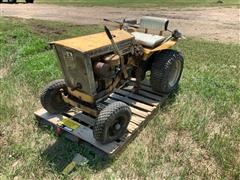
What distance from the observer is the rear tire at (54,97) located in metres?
4.55

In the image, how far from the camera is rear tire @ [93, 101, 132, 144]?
383 cm

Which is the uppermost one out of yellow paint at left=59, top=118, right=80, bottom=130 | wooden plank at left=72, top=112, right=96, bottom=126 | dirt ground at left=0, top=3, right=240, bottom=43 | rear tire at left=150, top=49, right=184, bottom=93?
rear tire at left=150, top=49, right=184, bottom=93

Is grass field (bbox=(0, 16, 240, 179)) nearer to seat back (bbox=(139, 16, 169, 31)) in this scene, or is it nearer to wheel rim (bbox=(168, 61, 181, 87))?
wheel rim (bbox=(168, 61, 181, 87))

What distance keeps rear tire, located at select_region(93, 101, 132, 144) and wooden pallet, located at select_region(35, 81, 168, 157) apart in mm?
102

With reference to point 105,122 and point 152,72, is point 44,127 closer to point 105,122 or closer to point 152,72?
point 105,122

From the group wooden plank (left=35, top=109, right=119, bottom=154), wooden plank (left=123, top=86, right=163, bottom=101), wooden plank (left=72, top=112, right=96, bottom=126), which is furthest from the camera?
wooden plank (left=123, top=86, right=163, bottom=101)

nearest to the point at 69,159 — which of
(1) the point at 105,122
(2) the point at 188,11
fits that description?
(1) the point at 105,122

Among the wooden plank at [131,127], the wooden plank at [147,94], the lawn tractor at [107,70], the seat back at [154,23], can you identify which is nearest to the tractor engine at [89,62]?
the lawn tractor at [107,70]

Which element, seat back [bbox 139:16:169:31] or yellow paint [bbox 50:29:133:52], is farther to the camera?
seat back [bbox 139:16:169:31]

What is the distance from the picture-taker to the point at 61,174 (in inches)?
143

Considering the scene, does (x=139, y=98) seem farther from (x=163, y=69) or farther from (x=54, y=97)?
(x=54, y=97)

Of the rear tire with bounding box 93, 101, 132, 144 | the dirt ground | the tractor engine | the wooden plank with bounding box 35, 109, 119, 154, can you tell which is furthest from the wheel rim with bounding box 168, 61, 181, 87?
the dirt ground

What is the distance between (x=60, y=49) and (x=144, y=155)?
179 cm

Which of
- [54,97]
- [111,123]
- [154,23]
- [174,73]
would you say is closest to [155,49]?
[154,23]
